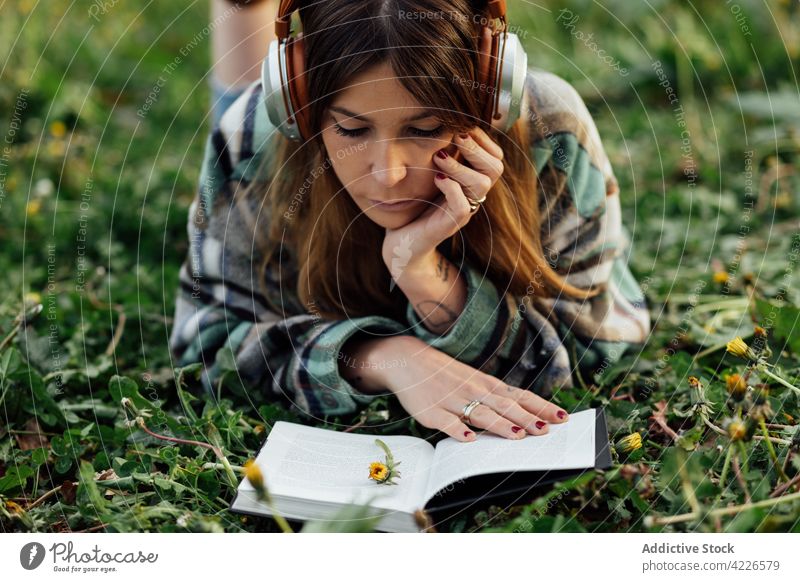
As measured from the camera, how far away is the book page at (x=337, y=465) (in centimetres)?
127

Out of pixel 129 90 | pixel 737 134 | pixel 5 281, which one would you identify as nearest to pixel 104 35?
pixel 129 90

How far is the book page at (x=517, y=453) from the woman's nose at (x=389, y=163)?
44 centimetres

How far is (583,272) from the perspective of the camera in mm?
1612

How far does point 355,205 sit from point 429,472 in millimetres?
508

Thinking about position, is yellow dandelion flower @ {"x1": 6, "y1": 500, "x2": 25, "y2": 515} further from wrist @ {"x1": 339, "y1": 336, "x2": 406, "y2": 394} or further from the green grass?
wrist @ {"x1": 339, "y1": 336, "x2": 406, "y2": 394}

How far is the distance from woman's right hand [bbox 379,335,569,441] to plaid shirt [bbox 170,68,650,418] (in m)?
0.04

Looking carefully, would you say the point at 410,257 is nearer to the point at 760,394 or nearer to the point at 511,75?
the point at 511,75

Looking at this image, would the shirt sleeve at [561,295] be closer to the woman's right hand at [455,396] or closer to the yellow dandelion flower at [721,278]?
the woman's right hand at [455,396]

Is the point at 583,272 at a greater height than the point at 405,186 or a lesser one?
lesser

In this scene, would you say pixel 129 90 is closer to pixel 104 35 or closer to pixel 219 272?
pixel 104 35

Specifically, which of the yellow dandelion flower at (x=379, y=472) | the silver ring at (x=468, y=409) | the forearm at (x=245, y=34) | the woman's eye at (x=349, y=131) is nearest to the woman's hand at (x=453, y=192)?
the woman's eye at (x=349, y=131)
